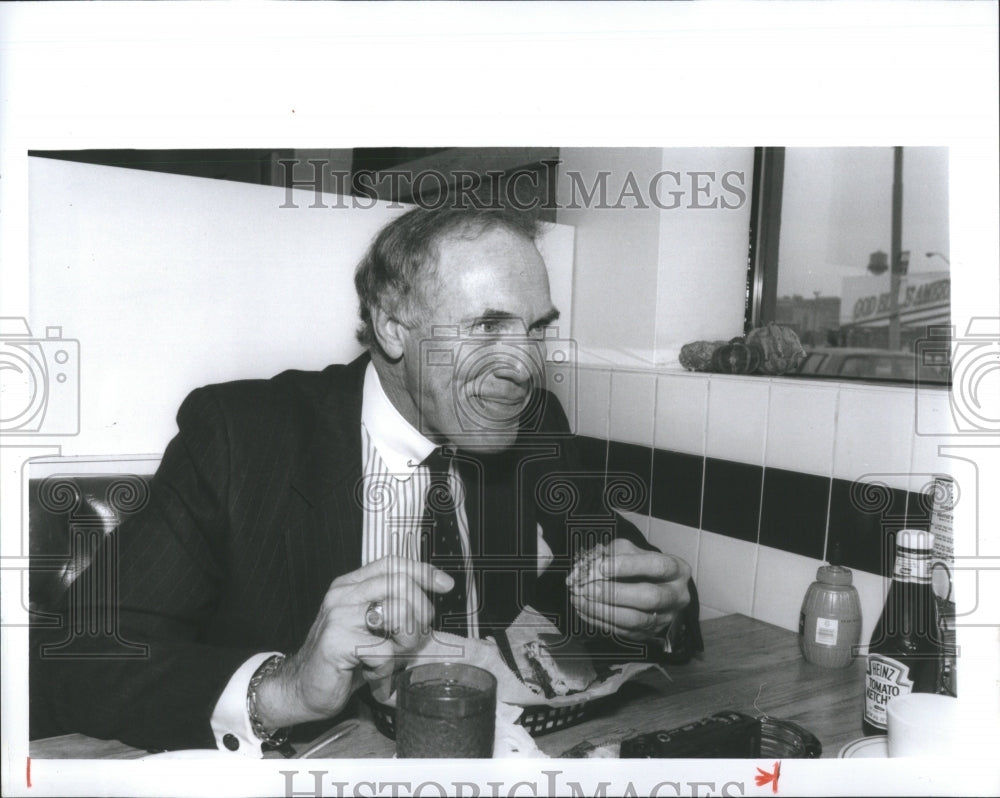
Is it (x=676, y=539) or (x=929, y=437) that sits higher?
(x=929, y=437)

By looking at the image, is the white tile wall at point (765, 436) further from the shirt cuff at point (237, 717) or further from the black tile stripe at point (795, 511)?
the shirt cuff at point (237, 717)

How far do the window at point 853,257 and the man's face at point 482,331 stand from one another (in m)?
0.25

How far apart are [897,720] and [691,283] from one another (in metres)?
0.48

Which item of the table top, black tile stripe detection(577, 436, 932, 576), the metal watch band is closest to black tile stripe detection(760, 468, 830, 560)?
black tile stripe detection(577, 436, 932, 576)

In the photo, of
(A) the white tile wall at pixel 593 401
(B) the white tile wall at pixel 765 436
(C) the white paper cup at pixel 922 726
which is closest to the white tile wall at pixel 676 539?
(B) the white tile wall at pixel 765 436

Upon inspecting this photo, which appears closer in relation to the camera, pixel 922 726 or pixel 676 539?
pixel 922 726

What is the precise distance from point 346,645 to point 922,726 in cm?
56

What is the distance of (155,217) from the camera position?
695mm

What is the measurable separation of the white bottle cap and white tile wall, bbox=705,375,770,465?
0.53 ft

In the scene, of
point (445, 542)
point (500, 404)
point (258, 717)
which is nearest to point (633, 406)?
point (500, 404)

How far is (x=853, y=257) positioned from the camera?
79cm

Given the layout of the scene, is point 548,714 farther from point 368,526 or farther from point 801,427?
point 801,427

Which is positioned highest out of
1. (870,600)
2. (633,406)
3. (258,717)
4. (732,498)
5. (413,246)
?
(413,246)

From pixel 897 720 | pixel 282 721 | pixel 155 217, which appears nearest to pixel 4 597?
pixel 282 721
